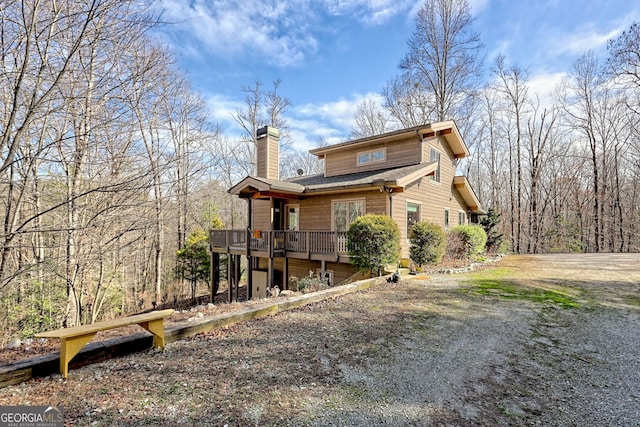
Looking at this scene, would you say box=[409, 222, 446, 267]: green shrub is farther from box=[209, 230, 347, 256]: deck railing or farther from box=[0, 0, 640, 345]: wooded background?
box=[0, 0, 640, 345]: wooded background

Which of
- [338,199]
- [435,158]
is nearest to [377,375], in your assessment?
[338,199]

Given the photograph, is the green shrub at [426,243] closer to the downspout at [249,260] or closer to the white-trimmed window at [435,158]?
the white-trimmed window at [435,158]

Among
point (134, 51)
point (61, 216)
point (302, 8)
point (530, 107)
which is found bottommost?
point (61, 216)

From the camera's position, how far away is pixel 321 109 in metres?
28.0

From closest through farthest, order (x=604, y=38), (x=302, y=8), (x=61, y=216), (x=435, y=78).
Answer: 1. (x=61, y=216)
2. (x=302, y=8)
3. (x=604, y=38)
4. (x=435, y=78)

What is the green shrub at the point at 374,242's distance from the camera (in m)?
8.31

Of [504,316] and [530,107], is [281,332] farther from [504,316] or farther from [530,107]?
[530,107]

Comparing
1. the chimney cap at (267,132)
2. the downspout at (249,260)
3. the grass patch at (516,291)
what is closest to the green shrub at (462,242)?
the grass patch at (516,291)

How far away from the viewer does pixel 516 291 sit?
7.33 m

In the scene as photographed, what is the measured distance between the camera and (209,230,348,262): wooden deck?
993 centimetres

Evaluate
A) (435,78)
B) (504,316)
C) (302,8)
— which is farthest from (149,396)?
(435,78)

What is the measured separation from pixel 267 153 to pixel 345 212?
5.22m

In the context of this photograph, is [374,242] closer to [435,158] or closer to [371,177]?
[371,177]

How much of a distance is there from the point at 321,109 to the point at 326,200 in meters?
18.6
